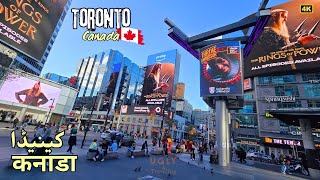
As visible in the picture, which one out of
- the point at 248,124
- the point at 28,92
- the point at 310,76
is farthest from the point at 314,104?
the point at 28,92

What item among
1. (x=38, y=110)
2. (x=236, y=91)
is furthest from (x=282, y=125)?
(x=38, y=110)

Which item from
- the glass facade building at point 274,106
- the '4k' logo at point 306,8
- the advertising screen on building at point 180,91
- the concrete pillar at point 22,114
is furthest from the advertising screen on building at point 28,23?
the advertising screen on building at point 180,91

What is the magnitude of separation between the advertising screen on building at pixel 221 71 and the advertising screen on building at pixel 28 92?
3757cm

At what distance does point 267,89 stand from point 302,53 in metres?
10.3

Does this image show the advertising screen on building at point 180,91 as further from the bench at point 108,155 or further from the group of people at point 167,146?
the bench at point 108,155

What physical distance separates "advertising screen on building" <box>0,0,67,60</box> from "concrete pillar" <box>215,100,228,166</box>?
20.7m

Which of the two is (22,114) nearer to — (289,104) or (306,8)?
(289,104)

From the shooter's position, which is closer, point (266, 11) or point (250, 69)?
point (266, 11)

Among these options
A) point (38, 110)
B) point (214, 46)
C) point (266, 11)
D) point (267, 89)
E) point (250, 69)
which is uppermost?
point (250, 69)

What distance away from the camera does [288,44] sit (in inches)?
1661

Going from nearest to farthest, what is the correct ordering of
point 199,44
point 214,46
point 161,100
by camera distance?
point 214,46, point 199,44, point 161,100

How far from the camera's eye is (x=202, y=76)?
2125 cm

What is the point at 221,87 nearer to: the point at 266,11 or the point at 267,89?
the point at 266,11

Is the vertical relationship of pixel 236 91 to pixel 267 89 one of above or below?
below
